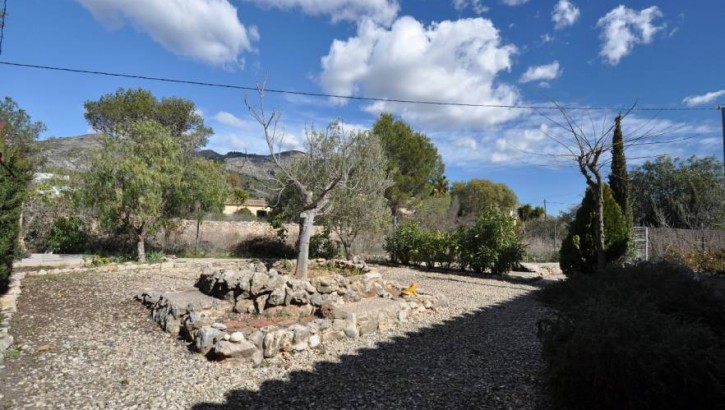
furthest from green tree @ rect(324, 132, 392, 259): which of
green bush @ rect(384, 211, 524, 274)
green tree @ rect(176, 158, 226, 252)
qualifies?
green tree @ rect(176, 158, 226, 252)

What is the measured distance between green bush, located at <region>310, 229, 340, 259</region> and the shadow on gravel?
24.7 feet

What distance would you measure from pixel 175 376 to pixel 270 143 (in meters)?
4.62

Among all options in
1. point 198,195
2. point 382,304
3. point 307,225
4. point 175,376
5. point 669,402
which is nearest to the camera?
point 669,402

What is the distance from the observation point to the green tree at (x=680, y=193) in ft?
56.8

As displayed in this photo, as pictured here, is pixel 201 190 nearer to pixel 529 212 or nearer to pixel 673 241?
pixel 673 241

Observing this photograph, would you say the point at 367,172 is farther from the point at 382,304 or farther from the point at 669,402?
the point at 669,402

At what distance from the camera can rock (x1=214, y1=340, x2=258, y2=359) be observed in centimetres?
401

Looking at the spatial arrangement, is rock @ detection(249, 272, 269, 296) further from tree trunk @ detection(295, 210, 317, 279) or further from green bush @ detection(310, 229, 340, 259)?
green bush @ detection(310, 229, 340, 259)

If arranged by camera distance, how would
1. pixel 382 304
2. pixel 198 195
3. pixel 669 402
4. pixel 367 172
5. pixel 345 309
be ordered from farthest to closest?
pixel 367 172 < pixel 198 195 < pixel 382 304 < pixel 345 309 < pixel 669 402

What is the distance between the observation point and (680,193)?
1923 centimetres

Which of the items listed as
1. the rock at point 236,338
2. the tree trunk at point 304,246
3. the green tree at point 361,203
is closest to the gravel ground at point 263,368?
the rock at point 236,338

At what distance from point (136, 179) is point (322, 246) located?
5349mm

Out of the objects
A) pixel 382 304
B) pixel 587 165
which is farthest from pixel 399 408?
pixel 587 165

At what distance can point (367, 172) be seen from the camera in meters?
12.1
